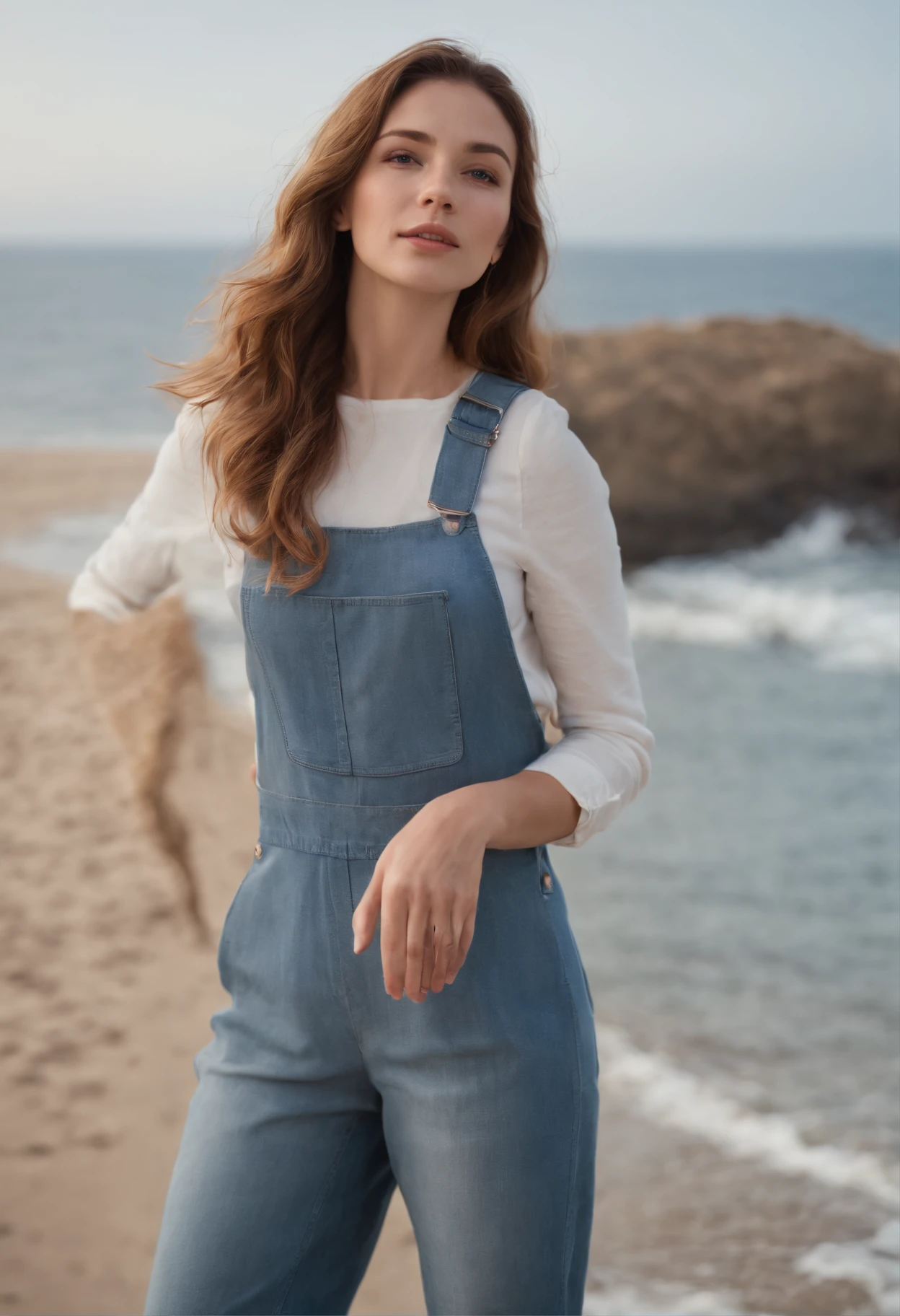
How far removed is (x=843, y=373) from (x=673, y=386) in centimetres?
159

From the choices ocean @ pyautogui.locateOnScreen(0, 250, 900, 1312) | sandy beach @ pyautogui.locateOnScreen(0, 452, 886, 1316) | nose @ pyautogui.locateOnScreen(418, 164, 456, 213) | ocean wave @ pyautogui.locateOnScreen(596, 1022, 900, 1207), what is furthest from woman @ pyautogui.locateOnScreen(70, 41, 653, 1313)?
ocean wave @ pyautogui.locateOnScreen(596, 1022, 900, 1207)

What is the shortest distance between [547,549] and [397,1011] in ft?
1.37

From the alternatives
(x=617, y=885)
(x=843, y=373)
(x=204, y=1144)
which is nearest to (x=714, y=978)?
(x=617, y=885)

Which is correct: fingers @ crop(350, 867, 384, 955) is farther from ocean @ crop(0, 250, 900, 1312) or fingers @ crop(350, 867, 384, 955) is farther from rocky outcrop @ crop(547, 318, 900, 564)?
rocky outcrop @ crop(547, 318, 900, 564)

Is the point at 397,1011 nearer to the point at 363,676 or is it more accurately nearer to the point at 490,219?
the point at 363,676

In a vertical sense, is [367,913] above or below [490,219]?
below

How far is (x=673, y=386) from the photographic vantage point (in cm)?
977

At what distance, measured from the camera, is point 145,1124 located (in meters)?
2.57

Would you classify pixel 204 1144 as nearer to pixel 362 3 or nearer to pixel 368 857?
pixel 368 857

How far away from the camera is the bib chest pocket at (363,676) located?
39.9 inches

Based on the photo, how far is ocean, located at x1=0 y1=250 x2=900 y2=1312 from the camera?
9.48ft

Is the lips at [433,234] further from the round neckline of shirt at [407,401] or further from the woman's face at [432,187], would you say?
the round neckline of shirt at [407,401]

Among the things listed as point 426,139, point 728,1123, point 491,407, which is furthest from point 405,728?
point 728,1123

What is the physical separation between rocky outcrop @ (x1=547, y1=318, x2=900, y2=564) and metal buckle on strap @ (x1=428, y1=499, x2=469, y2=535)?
27.4ft
